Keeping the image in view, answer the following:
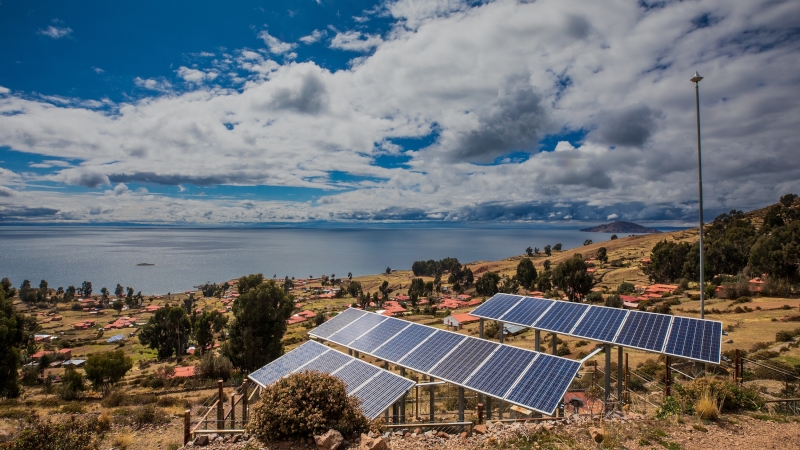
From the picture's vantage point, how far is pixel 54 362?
166 feet

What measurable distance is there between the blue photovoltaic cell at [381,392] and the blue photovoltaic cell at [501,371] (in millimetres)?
1913

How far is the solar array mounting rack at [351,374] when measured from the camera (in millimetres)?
10211

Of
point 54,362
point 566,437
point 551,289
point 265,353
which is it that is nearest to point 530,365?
point 566,437

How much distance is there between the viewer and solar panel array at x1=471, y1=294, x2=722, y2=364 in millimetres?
11531

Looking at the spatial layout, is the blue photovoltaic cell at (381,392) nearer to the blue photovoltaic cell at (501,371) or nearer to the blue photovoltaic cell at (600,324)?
the blue photovoltaic cell at (501,371)

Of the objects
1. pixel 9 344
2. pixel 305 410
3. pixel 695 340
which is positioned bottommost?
pixel 9 344

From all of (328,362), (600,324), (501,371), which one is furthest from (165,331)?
(600,324)

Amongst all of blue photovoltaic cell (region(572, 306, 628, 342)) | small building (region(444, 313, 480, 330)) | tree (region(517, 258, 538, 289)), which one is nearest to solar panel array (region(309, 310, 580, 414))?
blue photovoltaic cell (region(572, 306, 628, 342))

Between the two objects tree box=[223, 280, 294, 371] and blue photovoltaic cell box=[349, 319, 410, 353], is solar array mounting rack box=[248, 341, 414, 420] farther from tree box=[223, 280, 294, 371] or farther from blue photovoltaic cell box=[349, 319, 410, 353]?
tree box=[223, 280, 294, 371]

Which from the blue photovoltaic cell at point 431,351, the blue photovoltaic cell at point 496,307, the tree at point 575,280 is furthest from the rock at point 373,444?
the tree at point 575,280

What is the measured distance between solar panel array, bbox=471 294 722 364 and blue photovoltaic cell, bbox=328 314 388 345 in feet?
14.1

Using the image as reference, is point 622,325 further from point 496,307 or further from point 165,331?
point 165,331

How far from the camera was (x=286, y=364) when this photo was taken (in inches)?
522

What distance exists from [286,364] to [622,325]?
11.5 metres
